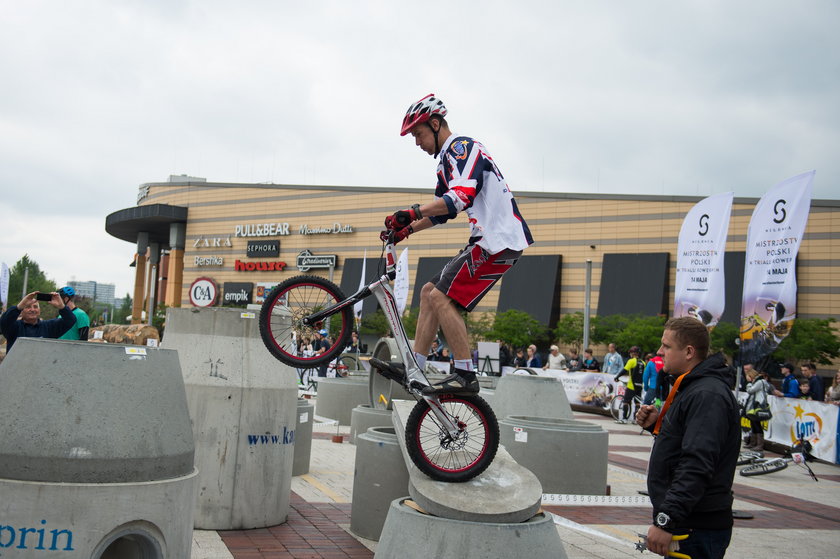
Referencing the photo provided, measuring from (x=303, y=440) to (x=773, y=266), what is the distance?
1042 cm

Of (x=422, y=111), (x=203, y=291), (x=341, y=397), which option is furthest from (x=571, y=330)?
(x=422, y=111)

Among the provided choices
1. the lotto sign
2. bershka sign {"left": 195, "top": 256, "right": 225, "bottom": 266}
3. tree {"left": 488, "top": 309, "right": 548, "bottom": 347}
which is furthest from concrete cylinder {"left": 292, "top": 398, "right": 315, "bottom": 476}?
bershka sign {"left": 195, "top": 256, "right": 225, "bottom": 266}

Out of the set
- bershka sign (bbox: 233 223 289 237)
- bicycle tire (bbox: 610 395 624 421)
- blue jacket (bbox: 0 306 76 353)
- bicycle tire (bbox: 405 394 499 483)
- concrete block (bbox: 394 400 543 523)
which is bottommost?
bicycle tire (bbox: 610 395 624 421)

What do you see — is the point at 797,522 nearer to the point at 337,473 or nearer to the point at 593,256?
the point at 337,473

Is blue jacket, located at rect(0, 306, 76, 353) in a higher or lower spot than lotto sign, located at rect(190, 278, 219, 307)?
lower

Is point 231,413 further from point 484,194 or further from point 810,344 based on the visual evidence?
point 810,344

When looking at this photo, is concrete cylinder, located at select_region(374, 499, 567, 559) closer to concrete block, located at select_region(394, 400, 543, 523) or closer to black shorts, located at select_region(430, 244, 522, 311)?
concrete block, located at select_region(394, 400, 543, 523)

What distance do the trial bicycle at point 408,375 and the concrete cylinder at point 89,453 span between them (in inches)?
72.9

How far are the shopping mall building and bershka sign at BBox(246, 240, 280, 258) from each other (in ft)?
0.29

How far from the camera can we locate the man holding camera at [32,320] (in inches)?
320

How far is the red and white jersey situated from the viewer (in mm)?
5551

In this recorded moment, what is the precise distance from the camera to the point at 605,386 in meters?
23.1

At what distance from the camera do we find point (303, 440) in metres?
10.3

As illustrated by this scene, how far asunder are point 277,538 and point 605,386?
17956mm
